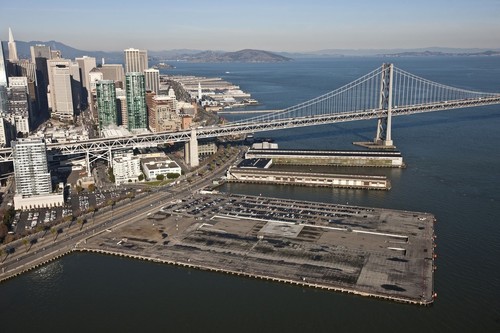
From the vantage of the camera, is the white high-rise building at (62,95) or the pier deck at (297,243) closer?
the pier deck at (297,243)

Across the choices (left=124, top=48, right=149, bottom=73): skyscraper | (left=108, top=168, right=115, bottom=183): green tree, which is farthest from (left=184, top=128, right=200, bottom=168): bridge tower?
(left=124, top=48, right=149, bottom=73): skyscraper

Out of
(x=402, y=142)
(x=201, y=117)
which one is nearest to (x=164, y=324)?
(x=402, y=142)

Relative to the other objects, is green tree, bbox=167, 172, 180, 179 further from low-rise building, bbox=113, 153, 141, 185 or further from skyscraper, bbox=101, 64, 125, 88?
skyscraper, bbox=101, 64, 125, 88

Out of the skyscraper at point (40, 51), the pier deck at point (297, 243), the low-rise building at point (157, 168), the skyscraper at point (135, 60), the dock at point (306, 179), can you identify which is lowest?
the pier deck at point (297, 243)

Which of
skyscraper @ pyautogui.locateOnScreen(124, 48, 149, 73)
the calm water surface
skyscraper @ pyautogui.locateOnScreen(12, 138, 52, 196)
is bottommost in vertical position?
the calm water surface

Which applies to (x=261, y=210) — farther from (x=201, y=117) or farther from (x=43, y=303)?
(x=201, y=117)

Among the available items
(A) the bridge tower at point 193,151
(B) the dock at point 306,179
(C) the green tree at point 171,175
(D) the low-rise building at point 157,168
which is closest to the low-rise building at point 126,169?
(D) the low-rise building at point 157,168

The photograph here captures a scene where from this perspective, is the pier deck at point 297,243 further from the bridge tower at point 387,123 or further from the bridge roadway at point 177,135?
the bridge tower at point 387,123
